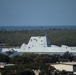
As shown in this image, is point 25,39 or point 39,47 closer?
point 39,47

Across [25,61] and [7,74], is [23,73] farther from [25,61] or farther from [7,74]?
[25,61]

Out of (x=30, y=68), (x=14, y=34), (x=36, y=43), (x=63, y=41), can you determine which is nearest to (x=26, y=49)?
(x=36, y=43)

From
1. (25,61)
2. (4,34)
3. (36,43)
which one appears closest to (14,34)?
(4,34)

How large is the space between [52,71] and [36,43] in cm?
4492

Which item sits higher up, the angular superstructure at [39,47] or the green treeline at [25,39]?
the angular superstructure at [39,47]

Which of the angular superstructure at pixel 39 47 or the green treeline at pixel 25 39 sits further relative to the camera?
the green treeline at pixel 25 39

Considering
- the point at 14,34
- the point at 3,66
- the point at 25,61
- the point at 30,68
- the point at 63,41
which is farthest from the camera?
the point at 14,34

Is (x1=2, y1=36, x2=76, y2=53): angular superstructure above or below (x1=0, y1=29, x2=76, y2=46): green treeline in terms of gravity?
above

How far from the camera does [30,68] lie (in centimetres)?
4272

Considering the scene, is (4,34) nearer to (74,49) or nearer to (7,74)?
(74,49)

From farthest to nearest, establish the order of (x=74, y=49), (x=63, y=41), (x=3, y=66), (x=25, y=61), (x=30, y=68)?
(x=63, y=41) < (x=74, y=49) < (x=25, y=61) < (x=3, y=66) < (x=30, y=68)

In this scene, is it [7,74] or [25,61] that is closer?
[7,74]

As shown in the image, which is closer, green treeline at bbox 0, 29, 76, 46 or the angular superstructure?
the angular superstructure

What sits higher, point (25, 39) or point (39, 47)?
point (39, 47)
